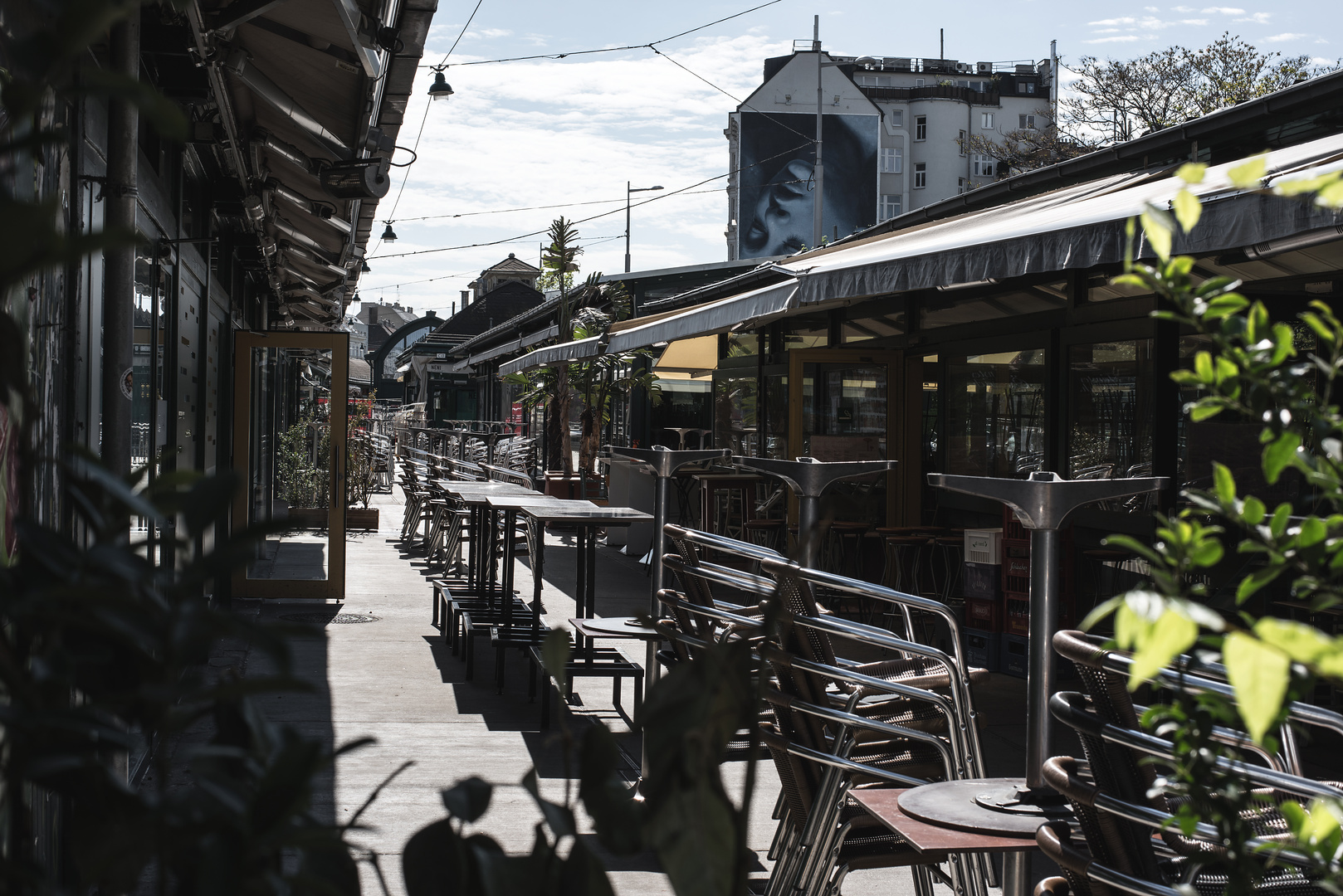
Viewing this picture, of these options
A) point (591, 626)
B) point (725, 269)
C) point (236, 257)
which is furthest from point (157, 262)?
point (725, 269)

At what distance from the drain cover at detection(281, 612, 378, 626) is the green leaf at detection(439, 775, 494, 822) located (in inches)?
311

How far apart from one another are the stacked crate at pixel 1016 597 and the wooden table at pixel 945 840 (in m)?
4.45

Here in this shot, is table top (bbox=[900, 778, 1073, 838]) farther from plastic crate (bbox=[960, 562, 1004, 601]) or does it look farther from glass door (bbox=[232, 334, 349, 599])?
plastic crate (bbox=[960, 562, 1004, 601])

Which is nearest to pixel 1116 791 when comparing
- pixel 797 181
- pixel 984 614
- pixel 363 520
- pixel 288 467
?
pixel 984 614

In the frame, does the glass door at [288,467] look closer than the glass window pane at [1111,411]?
No

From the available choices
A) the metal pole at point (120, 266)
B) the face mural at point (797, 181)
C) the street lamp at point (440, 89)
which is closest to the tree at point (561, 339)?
the street lamp at point (440, 89)

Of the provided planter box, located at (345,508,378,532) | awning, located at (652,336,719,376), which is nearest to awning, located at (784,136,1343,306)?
awning, located at (652,336,719,376)

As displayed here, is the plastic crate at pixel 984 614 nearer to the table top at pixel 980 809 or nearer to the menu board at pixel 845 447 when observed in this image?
the menu board at pixel 845 447

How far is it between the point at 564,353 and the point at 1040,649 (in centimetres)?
1237

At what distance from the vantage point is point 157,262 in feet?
17.7

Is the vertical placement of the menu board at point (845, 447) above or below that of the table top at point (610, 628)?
above

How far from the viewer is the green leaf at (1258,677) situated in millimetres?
604

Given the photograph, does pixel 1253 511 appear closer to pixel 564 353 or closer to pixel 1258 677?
pixel 1258 677

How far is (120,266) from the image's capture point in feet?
10.7
